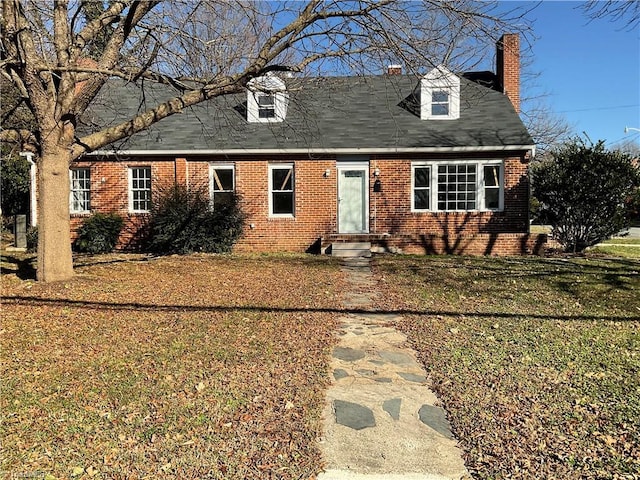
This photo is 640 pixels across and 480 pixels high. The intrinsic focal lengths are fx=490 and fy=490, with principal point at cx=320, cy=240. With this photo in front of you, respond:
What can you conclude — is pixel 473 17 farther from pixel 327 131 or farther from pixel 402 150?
pixel 327 131

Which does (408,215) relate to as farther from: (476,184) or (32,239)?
(32,239)

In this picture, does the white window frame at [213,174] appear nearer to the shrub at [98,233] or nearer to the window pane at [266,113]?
the window pane at [266,113]

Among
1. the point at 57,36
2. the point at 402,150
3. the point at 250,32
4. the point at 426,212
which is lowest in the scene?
the point at 426,212

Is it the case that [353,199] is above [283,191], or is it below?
below

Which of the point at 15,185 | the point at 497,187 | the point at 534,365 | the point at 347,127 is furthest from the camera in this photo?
the point at 15,185

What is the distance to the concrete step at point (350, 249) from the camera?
13.4 meters

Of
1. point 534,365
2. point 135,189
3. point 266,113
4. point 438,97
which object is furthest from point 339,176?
point 534,365

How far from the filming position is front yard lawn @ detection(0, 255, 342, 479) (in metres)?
2.95

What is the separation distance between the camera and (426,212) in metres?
14.5

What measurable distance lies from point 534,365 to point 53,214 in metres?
7.24

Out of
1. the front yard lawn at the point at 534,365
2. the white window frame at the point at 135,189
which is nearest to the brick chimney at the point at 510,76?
the front yard lawn at the point at 534,365

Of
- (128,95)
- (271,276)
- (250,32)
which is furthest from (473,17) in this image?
(128,95)

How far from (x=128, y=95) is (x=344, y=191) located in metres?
8.63

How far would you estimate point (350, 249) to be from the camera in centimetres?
1357
